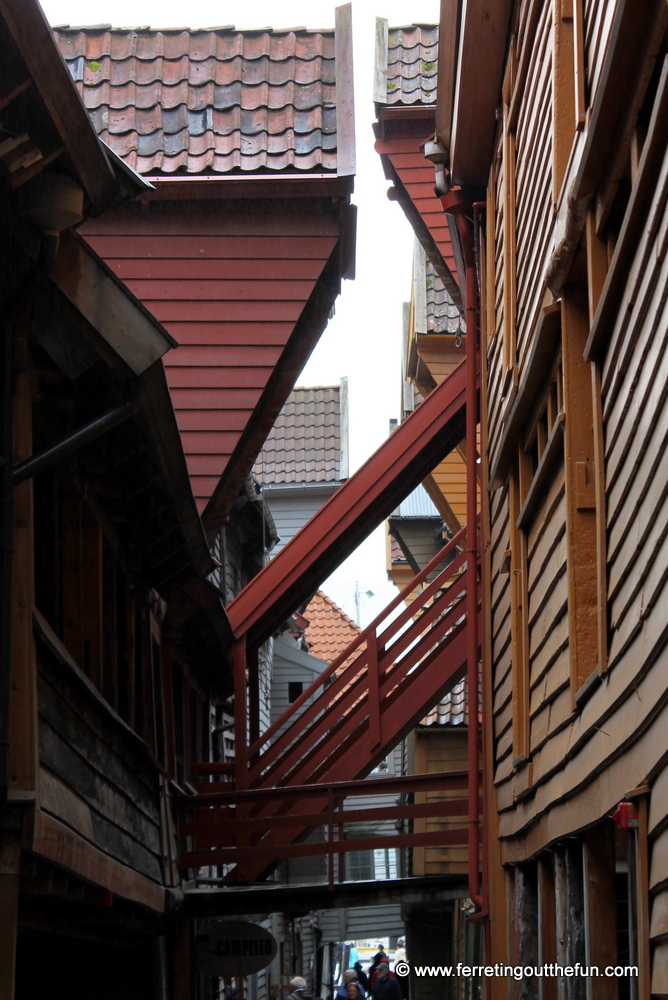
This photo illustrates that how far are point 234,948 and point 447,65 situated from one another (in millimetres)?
7076

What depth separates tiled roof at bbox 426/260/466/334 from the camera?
1448 centimetres

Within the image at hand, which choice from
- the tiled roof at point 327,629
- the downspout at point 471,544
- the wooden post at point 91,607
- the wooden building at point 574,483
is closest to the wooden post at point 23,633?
the wooden post at point 91,607

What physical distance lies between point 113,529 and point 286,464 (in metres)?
21.4

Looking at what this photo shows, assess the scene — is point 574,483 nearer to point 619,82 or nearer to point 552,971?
point 619,82

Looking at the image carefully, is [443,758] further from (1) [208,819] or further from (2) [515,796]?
(2) [515,796]

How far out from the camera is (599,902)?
4.32 metres

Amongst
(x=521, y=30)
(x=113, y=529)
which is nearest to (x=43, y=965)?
(x=113, y=529)

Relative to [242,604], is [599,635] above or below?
below

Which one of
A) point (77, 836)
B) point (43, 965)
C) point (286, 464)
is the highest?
point (286, 464)

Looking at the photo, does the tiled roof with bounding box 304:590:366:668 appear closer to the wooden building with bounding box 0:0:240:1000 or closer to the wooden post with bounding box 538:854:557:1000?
the wooden building with bounding box 0:0:240:1000

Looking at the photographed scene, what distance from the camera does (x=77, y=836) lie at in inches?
182

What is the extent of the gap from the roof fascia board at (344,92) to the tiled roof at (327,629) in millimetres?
19541

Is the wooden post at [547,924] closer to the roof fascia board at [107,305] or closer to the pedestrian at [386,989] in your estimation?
the roof fascia board at [107,305]

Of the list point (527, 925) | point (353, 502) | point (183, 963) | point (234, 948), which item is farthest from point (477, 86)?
point (183, 963)
